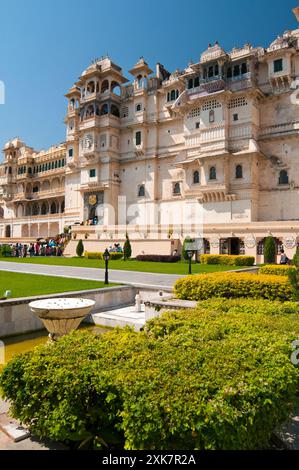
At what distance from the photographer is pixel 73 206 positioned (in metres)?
55.1

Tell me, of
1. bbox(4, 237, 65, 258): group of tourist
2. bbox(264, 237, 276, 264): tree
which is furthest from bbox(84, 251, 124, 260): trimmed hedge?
bbox(264, 237, 276, 264): tree

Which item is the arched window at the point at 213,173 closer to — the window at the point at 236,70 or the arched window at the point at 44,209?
the window at the point at 236,70

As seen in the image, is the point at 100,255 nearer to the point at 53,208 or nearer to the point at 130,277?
the point at 130,277

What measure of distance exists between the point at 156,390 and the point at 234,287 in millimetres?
8084

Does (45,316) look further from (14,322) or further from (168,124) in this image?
(168,124)

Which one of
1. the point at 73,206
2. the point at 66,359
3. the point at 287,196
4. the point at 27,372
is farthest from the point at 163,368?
the point at 73,206

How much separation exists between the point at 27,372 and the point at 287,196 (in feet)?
→ 118

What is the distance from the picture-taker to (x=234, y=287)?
10.8 metres

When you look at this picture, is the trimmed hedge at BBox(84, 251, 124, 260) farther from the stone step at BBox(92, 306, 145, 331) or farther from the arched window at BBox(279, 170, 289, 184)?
the stone step at BBox(92, 306, 145, 331)

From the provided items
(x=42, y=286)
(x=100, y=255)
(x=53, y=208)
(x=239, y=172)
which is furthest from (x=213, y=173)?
(x=53, y=208)

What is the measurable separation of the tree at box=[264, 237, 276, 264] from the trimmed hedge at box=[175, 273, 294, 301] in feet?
59.6

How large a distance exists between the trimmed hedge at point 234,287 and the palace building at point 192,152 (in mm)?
20255

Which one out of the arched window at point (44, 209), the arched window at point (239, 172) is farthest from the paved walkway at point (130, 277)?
the arched window at point (44, 209)

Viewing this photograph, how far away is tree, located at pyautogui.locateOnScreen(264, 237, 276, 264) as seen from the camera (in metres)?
28.1
